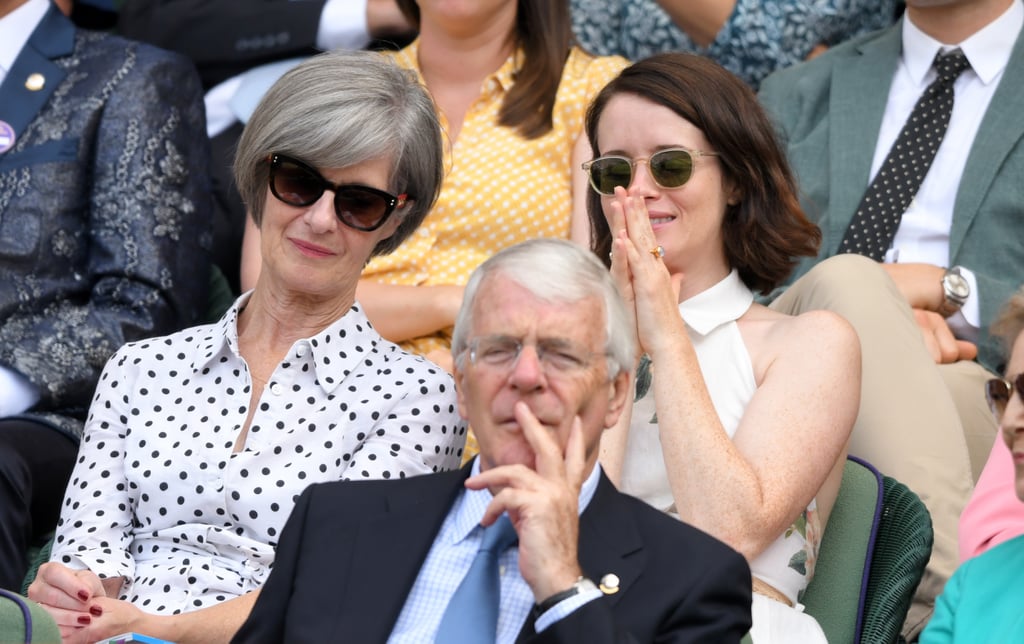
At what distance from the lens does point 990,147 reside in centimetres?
482

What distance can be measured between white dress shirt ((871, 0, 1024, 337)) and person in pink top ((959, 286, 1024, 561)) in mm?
1141

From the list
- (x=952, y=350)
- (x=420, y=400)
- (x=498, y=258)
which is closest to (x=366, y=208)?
(x=420, y=400)

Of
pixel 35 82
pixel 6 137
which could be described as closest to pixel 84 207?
pixel 6 137

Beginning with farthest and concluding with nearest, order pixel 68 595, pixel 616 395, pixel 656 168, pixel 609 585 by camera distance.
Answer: pixel 656 168 < pixel 68 595 < pixel 616 395 < pixel 609 585

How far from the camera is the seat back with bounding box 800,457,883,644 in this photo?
3.51 meters

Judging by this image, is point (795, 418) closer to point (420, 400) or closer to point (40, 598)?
point (420, 400)

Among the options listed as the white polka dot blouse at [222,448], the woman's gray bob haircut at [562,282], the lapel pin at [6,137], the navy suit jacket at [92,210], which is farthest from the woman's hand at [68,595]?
the lapel pin at [6,137]

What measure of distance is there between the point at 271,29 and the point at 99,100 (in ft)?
3.77

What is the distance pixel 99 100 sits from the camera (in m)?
4.86

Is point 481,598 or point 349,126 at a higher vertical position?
point 349,126

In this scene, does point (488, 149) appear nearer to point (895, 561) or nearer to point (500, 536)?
point (895, 561)

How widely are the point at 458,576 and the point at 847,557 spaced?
119 centimetres

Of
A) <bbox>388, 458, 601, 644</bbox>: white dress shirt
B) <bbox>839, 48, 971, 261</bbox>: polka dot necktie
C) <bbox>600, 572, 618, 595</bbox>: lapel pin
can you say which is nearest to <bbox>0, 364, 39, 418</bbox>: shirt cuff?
<bbox>388, 458, 601, 644</bbox>: white dress shirt

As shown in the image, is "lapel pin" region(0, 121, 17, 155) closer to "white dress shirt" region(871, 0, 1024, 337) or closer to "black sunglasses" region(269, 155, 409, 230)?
"black sunglasses" region(269, 155, 409, 230)
